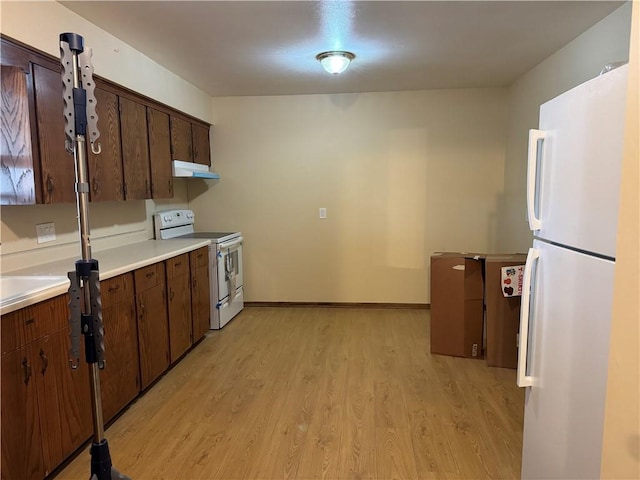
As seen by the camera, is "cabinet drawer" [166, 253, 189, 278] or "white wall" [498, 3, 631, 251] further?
"cabinet drawer" [166, 253, 189, 278]

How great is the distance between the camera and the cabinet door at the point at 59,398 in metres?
1.90

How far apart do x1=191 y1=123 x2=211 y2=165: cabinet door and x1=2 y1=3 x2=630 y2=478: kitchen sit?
0.12 m

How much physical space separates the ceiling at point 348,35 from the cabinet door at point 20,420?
6.32 ft

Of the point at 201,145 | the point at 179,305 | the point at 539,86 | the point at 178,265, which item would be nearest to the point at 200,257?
the point at 178,265

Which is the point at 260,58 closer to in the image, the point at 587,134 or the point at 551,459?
the point at 587,134

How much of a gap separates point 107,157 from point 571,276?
278 cm

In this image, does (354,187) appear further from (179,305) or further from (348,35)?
(179,305)

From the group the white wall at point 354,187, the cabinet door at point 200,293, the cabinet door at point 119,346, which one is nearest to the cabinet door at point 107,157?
the cabinet door at point 119,346

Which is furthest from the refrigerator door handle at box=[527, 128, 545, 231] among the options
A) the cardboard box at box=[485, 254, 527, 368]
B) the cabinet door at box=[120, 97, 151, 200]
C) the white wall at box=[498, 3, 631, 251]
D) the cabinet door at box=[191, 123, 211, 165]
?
the cabinet door at box=[191, 123, 211, 165]

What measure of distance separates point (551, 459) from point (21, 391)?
7.01 feet

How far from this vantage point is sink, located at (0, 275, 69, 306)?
1.76 meters

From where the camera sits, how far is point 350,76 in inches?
154

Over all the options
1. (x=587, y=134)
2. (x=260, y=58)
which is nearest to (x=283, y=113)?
(x=260, y=58)

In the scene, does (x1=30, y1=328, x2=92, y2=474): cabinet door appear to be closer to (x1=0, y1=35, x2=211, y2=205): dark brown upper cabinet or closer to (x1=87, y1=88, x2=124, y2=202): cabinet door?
(x1=0, y1=35, x2=211, y2=205): dark brown upper cabinet
